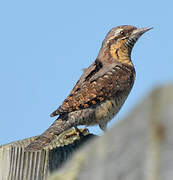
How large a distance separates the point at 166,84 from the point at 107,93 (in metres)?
5.97

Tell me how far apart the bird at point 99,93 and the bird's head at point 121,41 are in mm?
18

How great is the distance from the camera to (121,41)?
8102 mm

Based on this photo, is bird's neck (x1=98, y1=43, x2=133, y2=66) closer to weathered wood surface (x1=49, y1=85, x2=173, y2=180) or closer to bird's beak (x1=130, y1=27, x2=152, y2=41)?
bird's beak (x1=130, y1=27, x2=152, y2=41)

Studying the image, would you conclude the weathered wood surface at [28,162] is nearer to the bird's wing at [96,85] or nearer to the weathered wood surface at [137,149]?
the weathered wood surface at [137,149]

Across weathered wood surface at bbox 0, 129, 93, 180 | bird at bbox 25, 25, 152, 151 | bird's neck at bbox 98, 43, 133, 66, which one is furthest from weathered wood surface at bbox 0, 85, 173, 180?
bird's neck at bbox 98, 43, 133, 66

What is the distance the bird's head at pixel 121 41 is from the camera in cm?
797

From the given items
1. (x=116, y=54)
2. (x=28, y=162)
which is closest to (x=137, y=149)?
(x=28, y=162)

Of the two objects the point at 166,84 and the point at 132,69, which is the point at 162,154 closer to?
the point at 166,84

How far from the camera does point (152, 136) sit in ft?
2.15

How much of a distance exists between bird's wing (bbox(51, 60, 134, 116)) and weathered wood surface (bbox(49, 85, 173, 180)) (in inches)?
205

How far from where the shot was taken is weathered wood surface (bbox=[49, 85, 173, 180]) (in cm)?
64

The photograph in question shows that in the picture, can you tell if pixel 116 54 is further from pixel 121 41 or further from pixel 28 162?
pixel 28 162

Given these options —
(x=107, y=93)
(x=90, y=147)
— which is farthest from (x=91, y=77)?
(x=90, y=147)

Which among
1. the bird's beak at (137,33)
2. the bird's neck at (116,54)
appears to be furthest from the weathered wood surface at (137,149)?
the bird's beak at (137,33)
